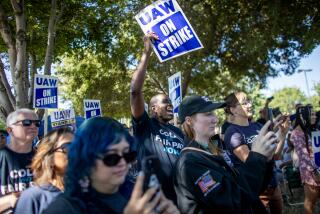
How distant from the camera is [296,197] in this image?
9039 mm

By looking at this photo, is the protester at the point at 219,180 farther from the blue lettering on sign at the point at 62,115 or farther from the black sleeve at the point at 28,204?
the blue lettering on sign at the point at 62,115

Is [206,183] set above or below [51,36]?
below

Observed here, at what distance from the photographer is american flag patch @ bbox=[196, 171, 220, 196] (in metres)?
2.55

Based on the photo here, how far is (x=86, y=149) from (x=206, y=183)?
1067mm

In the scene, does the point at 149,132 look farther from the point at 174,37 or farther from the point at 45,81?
the point at 45,81

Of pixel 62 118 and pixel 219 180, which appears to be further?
pixel 62 118

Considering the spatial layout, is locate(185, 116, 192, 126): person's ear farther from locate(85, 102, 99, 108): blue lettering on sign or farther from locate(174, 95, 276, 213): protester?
locate(85, 102, 99, 108): blue lettering on sign

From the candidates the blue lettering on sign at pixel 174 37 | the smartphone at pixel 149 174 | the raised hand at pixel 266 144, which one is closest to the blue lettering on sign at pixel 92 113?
the blue lettering on sign at pixel 174 37

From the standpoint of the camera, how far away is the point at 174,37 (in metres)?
4.62

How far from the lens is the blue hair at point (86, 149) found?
5.80ft

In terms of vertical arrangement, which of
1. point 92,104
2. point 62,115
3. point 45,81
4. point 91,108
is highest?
point 92,104

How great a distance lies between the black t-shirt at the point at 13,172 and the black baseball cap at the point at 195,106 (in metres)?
1.48

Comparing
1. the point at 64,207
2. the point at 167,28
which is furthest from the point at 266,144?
the point at 167,28

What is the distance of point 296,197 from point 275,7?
23.6ft
